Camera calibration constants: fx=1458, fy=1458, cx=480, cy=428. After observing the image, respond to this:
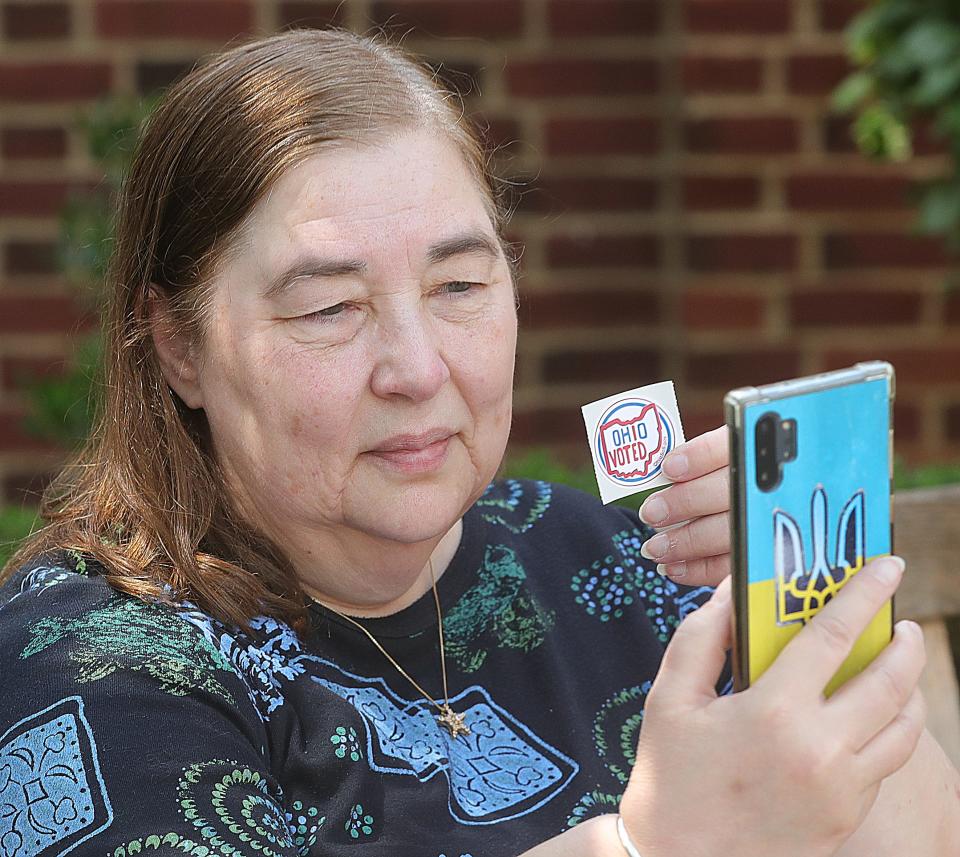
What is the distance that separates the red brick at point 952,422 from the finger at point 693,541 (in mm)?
2355

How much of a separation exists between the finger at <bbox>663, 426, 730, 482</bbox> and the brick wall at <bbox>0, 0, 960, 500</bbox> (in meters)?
2.10

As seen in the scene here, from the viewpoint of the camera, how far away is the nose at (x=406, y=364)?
1628 millimetres

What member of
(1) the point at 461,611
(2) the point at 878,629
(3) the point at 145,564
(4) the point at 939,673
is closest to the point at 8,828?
(3) the point at 145,564

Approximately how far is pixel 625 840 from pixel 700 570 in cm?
54

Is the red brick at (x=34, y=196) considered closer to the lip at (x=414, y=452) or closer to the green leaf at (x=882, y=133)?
the green leaf at (x=882, y=133)

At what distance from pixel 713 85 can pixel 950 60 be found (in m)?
0.64

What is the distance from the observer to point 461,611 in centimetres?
190

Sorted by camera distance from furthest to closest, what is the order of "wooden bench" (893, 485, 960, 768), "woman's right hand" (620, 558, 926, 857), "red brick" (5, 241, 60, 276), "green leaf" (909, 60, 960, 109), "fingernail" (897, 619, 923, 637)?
"red brick" (5, 241, 60, 276), "green leaf" (909, 60, 960, 109), "wooden bench" (893, 485, 960, 768), "fingernail" (897, 619, 923, 637), "woman's right hand" (620, 558, 926, 857)

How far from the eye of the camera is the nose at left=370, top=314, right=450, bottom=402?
1.63 metres

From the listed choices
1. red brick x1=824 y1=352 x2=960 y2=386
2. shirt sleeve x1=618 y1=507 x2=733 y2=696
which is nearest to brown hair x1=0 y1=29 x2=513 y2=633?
shirt sleeve x1=618 y1=507 x2=733 y2=696

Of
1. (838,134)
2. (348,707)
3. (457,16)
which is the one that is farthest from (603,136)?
(348,707)

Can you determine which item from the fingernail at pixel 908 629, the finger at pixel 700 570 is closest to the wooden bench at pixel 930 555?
the finger at pixel 700 570

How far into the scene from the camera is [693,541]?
170 cm

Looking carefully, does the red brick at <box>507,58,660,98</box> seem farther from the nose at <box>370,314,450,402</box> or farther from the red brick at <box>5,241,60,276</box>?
the nose at <box>370,314,450,402</box>
